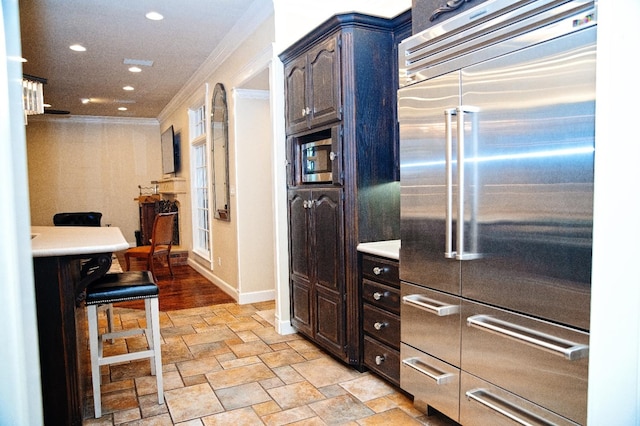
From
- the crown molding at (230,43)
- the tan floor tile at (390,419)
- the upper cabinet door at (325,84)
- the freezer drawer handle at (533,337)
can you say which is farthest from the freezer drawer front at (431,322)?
the crown molding at (230,43)

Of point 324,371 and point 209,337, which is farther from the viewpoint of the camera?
point 209,337

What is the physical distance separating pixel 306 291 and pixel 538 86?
2.29m

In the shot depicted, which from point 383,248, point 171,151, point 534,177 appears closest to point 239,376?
point 383,248

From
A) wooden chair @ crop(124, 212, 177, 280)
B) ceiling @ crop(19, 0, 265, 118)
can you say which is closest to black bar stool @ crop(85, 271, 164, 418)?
ceiling @ crop(19, 0, 265, 118)

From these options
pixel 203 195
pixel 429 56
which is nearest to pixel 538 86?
pixel 429 56

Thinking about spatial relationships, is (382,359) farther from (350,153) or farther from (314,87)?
(314,87)

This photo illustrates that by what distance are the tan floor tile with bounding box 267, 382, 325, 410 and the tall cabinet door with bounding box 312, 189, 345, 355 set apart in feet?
1.22

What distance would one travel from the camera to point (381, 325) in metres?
2.63

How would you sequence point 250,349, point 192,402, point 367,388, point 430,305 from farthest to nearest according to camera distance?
point 250,349
point 367,388
point 192,402
point 430,305

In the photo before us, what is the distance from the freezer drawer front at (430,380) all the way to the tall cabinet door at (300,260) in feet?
3.82

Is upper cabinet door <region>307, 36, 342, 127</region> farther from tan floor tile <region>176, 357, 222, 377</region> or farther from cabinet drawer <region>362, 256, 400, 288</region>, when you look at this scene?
tan floor tile <region>176, 357, 222, 377</region>

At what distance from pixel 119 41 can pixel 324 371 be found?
12.7 feet

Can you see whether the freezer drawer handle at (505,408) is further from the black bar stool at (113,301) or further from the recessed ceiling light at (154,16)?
the recessed ceiling light at (154,16)

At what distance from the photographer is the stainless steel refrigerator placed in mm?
1477
